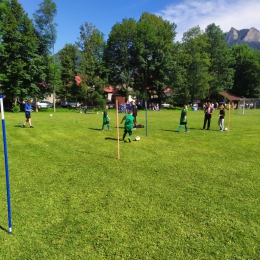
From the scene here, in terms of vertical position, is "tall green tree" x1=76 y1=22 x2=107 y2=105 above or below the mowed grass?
above

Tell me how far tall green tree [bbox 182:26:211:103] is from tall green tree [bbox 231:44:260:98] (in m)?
19.6

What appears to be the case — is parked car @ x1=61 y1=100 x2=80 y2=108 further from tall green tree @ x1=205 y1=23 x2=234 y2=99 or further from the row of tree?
tall green tree @ x1=205 y1=23 x2=234 y2=99

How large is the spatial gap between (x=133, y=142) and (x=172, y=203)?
6876mm

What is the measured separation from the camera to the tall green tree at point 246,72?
63531 mm

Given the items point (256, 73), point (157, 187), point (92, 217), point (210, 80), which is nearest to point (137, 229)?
point (92, 217)

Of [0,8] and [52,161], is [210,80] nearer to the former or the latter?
[0,8]

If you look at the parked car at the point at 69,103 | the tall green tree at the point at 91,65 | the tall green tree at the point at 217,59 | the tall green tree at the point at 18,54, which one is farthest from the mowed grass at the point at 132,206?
the tall green tree at the point at 217,59

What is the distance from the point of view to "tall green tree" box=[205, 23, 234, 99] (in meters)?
56.9

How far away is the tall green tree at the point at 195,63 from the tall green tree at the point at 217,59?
520 centimetres

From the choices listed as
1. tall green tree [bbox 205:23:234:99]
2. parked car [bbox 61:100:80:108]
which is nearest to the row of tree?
tall green tree [bbox 205:23:234:99]

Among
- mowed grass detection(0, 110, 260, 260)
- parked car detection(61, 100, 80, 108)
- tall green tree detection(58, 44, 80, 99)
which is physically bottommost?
mowed grass detection(0, 110, 260, 260)

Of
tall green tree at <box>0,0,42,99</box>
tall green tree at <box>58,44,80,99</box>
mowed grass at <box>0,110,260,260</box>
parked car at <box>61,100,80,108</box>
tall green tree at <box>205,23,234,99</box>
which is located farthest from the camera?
tall green tree at <box>205,23,234,99</box>

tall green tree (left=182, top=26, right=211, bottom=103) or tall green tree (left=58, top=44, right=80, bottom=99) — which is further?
tall green tree (left=182, top=26, right=211, bottom=103)

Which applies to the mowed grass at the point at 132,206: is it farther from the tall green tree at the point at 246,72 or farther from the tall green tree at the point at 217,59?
the tall green tree at the point at 246,72
